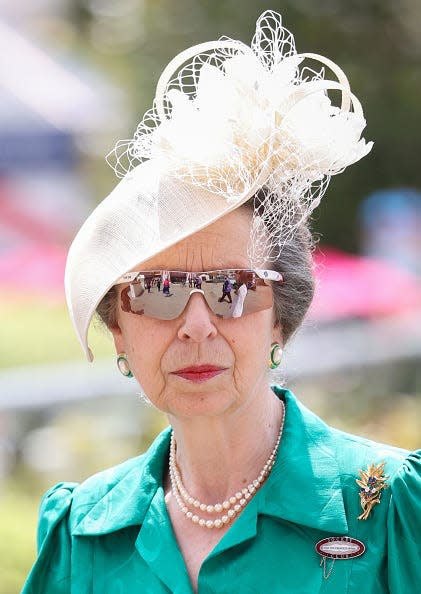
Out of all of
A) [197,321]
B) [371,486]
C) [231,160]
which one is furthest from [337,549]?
[231,160]

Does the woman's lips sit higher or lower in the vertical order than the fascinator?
lower

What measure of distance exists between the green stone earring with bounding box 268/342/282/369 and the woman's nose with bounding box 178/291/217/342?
0.24 meters

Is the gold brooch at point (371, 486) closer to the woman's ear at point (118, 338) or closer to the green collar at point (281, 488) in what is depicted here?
the green collar at point (281, 488)

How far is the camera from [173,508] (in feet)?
10.0

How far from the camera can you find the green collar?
9.06 ft

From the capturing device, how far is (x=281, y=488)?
9.30ft

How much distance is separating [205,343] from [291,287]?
323 mm

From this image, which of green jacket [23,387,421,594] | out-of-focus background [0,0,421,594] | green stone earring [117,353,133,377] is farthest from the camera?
out-of-focus background [0,0,421,594]

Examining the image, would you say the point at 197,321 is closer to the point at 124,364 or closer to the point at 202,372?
the point at 202,372

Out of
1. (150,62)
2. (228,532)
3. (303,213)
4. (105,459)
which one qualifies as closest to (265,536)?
(228,532)

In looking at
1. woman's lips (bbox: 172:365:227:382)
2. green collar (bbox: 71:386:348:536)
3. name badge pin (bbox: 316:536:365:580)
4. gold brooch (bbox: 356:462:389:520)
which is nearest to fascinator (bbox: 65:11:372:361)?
woman's lips (bbox: 172:365:227:382)

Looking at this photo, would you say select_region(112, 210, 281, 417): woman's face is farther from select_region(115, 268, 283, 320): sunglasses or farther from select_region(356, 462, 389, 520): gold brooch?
select_region(356, 462, 389, 520): gold brooch

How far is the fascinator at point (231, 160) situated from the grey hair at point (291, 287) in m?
0.05

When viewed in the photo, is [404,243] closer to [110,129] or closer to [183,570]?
[110,129]
